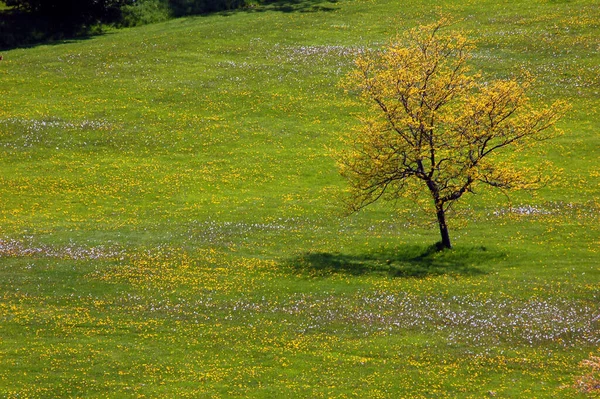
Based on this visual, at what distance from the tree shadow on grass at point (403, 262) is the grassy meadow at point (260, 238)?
150 millimetres

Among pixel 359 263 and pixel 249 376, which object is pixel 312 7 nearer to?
pixel 359 263

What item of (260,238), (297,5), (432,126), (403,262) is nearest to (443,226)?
(403,262)

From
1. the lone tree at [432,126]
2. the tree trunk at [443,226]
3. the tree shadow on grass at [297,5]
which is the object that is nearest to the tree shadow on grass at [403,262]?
the tree trunk at [443,226]

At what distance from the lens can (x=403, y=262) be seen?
4303 cm

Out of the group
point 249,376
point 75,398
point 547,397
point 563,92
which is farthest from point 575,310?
point 563,92

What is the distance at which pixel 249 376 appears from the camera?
1286 inches

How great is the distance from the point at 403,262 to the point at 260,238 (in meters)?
9.20

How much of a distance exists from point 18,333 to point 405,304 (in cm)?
1897

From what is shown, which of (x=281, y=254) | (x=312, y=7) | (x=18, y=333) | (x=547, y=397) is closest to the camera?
(x=547, y=397)

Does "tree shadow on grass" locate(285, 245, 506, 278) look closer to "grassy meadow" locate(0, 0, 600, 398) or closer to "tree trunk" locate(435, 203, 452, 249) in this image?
"grassy meadow" locate(0, 0, 600, 398)

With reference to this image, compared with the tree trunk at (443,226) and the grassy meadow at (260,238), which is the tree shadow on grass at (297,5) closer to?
the grassy meadow at (260,238)

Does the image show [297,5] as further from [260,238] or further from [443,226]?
[443,226]

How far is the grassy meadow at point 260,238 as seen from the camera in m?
33.3

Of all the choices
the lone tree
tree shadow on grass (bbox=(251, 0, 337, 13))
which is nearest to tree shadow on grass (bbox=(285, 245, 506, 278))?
the lone tree
